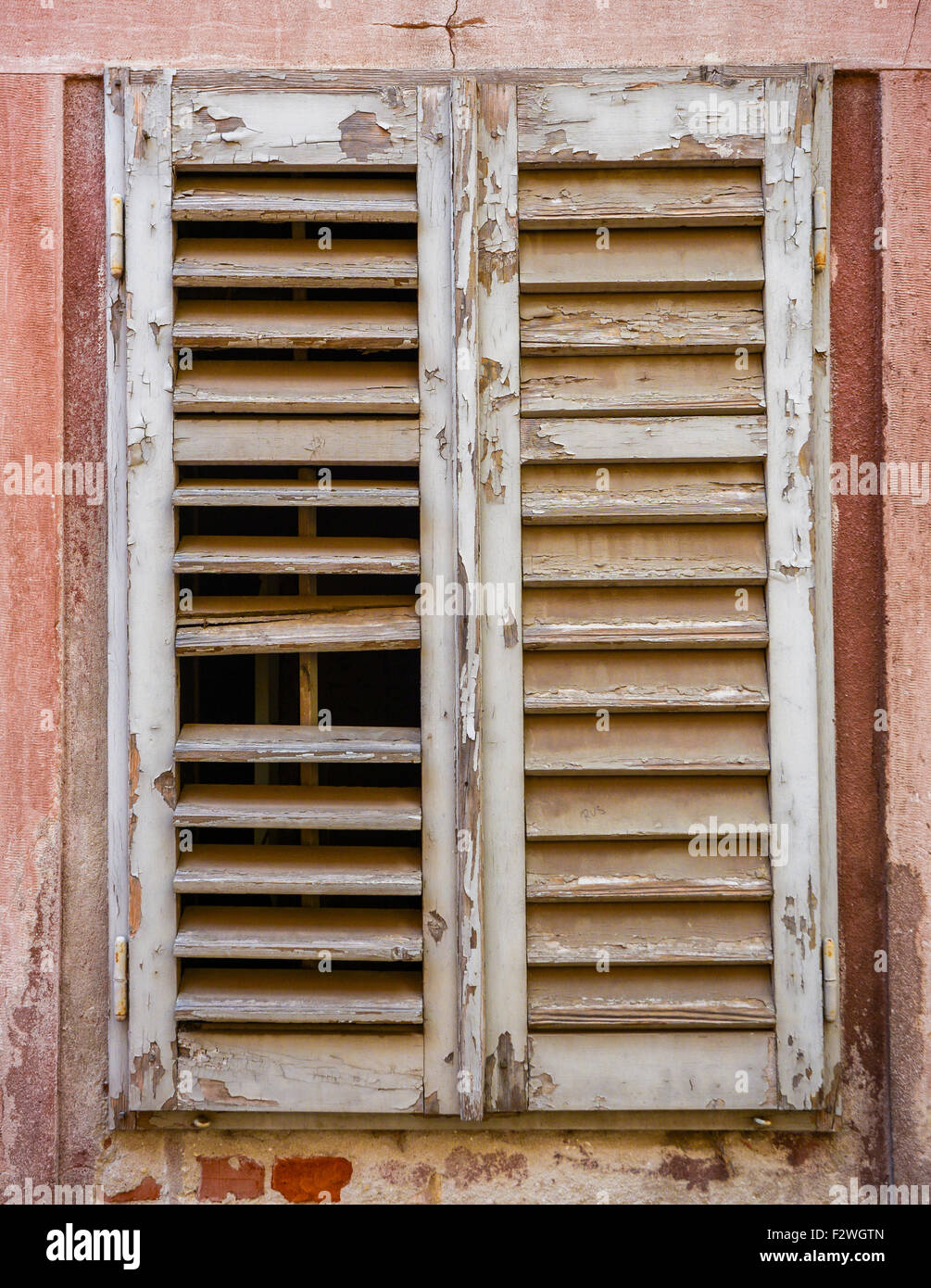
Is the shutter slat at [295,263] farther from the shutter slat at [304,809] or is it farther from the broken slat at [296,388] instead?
the shutter slat at [304,809]

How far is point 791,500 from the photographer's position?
1.76 meters

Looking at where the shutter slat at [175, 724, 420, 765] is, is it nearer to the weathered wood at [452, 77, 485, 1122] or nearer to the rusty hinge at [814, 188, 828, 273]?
the weathered wood at [452, 77, 485, 1122]

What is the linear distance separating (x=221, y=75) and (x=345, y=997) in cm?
191

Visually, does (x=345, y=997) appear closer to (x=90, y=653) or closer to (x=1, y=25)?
(x=90, y=653)

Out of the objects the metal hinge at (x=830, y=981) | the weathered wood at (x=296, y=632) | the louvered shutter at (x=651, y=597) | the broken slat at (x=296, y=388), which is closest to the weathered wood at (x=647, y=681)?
the louvered shutter at (x=651, y=597)

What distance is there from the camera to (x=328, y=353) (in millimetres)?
2156

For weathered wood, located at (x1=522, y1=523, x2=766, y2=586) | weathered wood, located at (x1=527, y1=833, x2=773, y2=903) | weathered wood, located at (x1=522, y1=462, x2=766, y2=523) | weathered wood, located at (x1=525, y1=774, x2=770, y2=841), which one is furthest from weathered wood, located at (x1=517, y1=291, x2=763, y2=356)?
weathered wood, located at (x1=527, y1=833, x2=773, y2=903)

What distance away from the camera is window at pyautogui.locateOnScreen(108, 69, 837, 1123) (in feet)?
5.69

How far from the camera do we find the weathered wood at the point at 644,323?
1.76m

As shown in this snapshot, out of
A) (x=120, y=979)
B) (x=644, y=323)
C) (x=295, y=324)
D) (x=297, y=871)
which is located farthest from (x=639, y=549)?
(x=120, y=979)

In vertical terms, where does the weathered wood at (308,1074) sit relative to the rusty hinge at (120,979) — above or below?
below

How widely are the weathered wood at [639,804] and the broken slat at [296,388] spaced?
85 cm

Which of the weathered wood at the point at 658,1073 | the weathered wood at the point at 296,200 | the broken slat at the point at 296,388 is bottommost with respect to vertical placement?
the weathered wood at the point at 658,1073

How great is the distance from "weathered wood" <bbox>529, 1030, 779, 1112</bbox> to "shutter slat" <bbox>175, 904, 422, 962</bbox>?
0.36 meters
